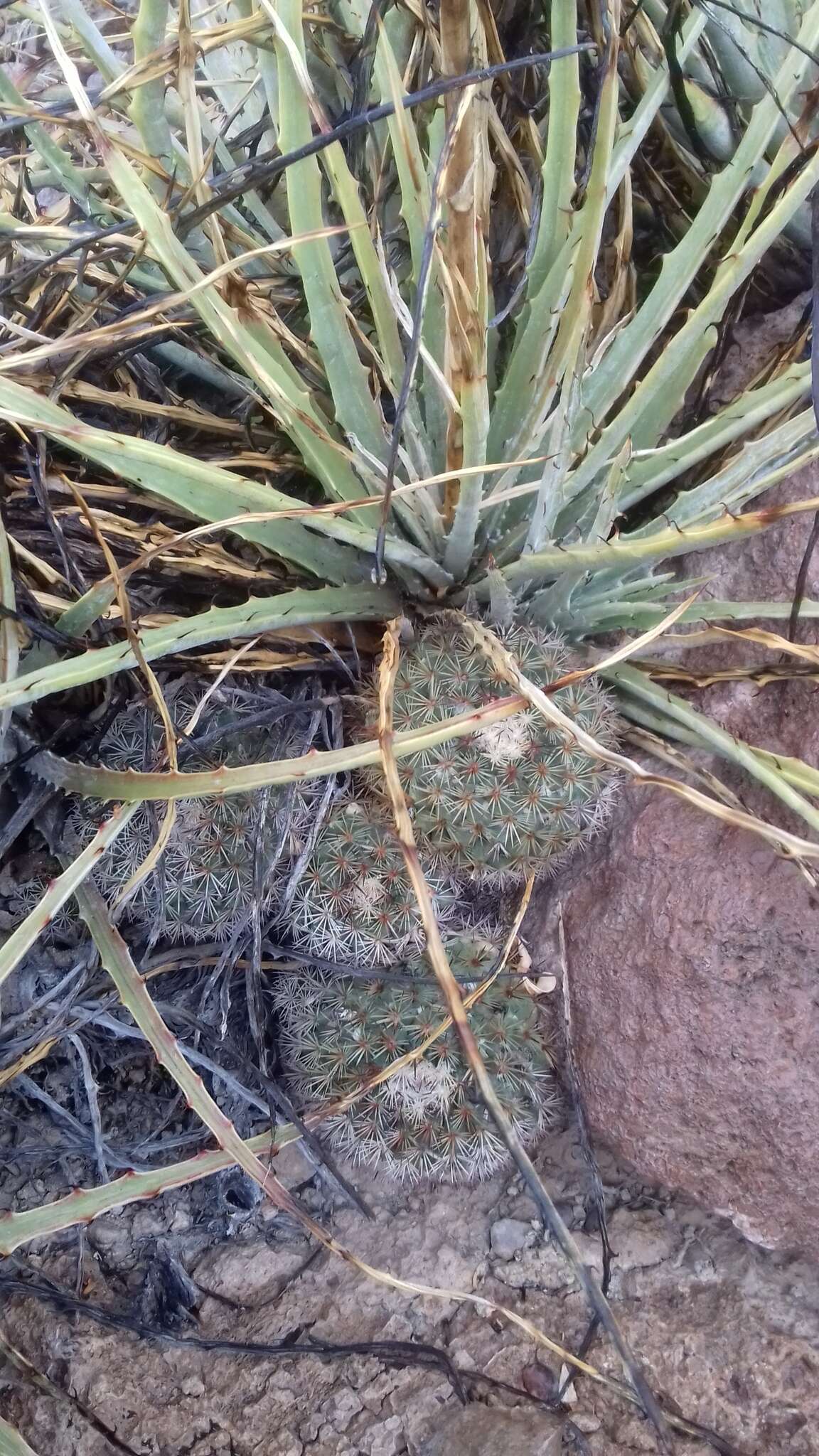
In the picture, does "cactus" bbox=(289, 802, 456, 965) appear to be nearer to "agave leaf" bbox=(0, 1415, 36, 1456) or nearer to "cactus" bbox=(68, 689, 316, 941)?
"cactus" bbox=(68, 689, 316, 941)

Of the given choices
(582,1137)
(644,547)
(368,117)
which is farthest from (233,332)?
(582,1137)

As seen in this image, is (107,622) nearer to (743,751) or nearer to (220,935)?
(220,935)

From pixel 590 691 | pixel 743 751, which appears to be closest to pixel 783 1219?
pixel 743 751

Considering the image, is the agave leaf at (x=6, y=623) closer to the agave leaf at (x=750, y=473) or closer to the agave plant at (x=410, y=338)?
the agave plant at (x=410, y=338)

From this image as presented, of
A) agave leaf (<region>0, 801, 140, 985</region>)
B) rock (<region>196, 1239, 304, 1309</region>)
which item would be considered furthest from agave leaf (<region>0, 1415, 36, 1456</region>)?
agave leaf (<region>0, 801, 140, 985</region>)

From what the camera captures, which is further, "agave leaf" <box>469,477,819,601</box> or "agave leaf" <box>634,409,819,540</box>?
"agave leaf" <box>634,409,819,540</box>

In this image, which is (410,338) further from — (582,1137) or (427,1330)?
(427,1330)
